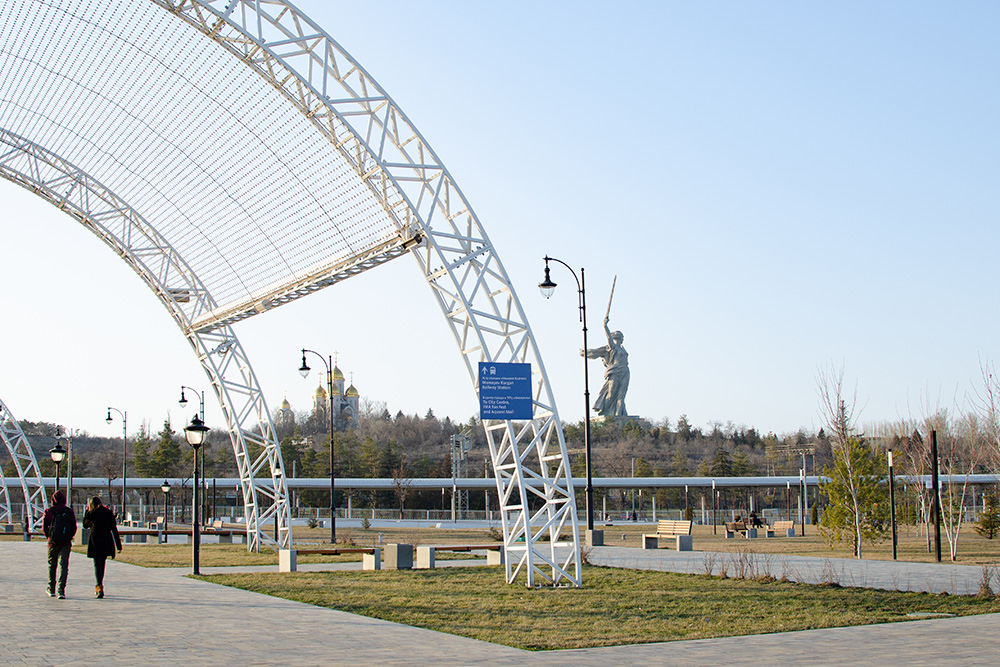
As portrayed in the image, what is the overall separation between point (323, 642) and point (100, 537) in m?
6.38

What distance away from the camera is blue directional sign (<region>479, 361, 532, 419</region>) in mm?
16844

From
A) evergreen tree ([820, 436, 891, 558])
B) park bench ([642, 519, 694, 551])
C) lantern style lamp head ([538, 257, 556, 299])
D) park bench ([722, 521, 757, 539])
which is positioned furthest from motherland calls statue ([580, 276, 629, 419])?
lantern style lamp head ([538, 257, 556, 299])

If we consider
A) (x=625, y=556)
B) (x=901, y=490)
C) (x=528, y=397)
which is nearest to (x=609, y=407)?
(x=901, y=490)

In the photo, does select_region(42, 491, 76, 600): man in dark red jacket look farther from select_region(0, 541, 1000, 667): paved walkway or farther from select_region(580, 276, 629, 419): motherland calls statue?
select_region(580, 276, 629, 419): motherland calls statue

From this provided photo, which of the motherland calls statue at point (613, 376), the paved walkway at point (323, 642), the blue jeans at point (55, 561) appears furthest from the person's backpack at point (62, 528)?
the motherland calls statue at point (613, 376)

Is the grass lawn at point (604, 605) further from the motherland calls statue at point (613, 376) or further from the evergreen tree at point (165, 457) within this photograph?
the motherland calls statue at point (613, 376)

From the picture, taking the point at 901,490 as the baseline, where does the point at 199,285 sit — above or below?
above

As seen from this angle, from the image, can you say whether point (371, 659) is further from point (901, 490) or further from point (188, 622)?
point (901, 490)

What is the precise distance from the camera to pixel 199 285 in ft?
92.3

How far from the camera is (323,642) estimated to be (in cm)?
1066

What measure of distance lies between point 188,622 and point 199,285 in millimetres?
17225

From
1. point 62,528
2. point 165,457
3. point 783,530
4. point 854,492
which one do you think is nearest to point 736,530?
point 783,530

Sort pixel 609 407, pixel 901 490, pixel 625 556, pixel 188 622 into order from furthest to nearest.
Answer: pixel 609 407
pixel 901 490
pixel 625 556
pixel 188 622

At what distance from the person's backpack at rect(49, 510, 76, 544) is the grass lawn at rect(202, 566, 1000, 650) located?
3287mm
